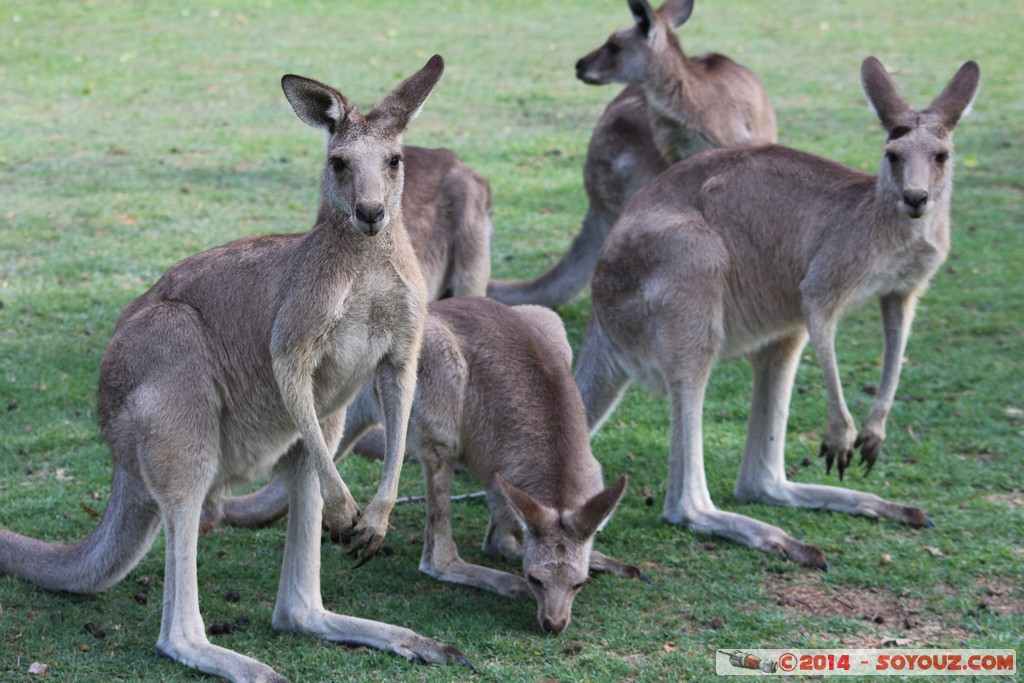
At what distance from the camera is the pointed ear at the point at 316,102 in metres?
3.12

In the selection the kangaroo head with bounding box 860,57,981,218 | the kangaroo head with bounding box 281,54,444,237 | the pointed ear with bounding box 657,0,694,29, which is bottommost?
the kangaroo head with bounding box 281,54,444,237

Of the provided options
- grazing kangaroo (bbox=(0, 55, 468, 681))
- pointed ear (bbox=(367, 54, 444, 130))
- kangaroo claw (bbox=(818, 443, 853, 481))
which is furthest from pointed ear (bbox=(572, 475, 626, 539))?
pointed ear (bbox=(367, 54, 444, 130))

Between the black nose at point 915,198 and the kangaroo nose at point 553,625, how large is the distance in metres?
1.76

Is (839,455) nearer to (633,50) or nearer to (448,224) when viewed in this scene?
(448,224)

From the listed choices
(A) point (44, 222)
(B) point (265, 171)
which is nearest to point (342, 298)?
(A) point (44, 222)

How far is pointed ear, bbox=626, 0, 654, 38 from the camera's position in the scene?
6.49 m

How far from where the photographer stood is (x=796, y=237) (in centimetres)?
453

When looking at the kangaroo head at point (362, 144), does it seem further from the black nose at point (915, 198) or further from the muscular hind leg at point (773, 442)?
the muscular hind leg at point (773, 442)

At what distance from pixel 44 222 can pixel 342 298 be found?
17.3 ft

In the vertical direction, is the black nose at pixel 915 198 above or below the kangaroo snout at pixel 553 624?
above

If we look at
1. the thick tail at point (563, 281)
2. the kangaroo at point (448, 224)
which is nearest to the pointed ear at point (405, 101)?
the kangaroo at point (448, 224)

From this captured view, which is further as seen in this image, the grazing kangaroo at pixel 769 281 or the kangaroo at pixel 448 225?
the kangaroo at pixel 448 225

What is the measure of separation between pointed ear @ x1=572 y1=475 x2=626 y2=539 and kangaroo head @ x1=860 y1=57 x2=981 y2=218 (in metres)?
1.40

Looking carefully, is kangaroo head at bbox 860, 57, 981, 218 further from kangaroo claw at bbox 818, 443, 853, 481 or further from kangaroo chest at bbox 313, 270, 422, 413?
kangaroo chest at bbox 313, 270, 422, 413
